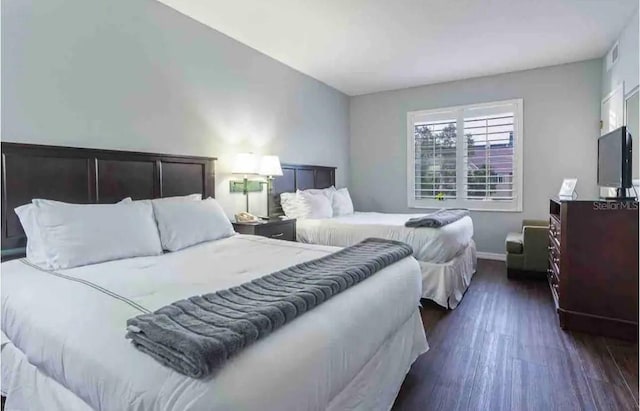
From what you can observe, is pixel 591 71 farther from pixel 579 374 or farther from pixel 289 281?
pixel 289 281

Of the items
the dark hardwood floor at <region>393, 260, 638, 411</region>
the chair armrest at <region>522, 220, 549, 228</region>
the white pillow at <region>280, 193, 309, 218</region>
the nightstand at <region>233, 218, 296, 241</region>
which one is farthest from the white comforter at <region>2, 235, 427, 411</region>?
the chair armrest at <region>522, 220, 549, 228</region>

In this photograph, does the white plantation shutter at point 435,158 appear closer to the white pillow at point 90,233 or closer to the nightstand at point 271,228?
the nightstand at point 271,228

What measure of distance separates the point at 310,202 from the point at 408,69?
2266 millimetres

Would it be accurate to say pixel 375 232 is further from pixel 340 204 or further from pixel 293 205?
pixel 340 204

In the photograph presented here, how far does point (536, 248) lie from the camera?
13.6 ft

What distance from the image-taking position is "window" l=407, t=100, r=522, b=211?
5055 millimetres

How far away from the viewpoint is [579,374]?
7.06 ft

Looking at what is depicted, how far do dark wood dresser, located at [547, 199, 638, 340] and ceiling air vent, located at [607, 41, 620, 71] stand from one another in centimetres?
226

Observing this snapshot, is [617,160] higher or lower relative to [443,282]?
higher

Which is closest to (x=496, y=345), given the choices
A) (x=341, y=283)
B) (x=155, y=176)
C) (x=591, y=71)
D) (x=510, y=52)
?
(x=341, y=283)

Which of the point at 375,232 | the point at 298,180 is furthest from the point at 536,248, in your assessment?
the point at 298,180

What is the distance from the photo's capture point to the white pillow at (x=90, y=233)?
2.02 meters

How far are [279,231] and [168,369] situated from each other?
2744mm

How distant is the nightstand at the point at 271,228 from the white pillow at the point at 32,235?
5.40 feet
